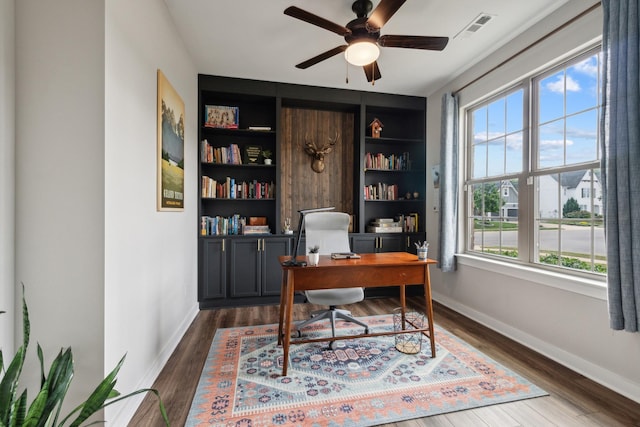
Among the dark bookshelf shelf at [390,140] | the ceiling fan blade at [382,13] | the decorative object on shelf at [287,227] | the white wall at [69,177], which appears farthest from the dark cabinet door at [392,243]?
the white wall at [69,177]

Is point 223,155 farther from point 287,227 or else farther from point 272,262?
point 272,262

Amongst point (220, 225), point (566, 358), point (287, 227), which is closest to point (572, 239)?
point (566, 358)

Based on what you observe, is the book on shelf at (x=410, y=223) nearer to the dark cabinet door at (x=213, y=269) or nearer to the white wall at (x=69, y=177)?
the dark cabinet door at (x=213, y=269)

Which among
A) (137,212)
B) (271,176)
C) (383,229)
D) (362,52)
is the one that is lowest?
(383,229)

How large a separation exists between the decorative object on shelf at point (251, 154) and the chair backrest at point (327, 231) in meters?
1.34

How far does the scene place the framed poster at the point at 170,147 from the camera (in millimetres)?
2066

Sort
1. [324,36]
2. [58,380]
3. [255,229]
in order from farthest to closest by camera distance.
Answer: [255,229] < [324,36] < [58,380]

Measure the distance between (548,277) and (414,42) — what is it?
6.83ft

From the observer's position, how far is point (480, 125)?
3.25 meters

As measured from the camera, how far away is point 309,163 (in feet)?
13.0

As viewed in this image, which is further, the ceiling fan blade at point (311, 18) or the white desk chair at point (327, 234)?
the white desk chair at point (327, 234)

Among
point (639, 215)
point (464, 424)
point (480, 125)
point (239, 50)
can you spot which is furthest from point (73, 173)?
point (480, 125)

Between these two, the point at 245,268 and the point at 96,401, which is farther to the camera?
the point at 245,268

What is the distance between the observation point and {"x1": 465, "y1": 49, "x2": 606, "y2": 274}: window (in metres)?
2.17
